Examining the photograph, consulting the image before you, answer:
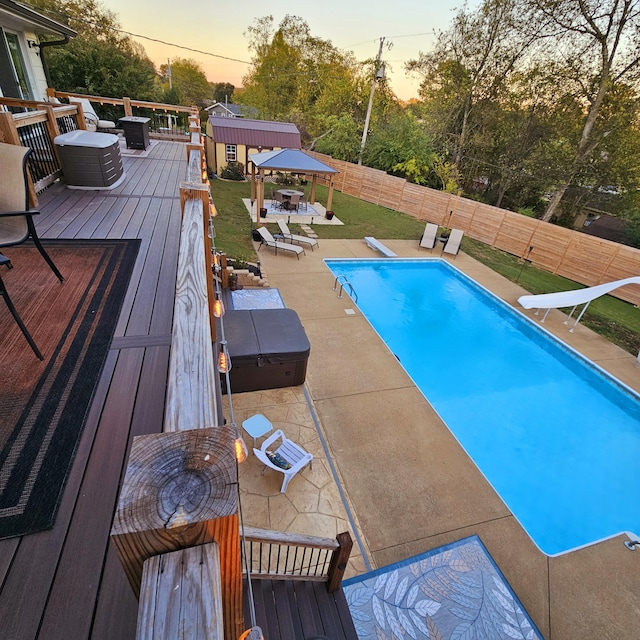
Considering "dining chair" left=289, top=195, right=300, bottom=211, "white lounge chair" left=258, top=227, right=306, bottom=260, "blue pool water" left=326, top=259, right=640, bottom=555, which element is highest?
"dining chair" left=289, top=195, right=300, bottom=211

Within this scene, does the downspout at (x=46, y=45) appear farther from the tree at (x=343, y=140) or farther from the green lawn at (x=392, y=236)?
the tree at (x=343, y=140)

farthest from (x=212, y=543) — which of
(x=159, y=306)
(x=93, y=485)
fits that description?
(x=159, y=306)

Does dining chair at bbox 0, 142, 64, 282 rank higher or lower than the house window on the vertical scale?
lower

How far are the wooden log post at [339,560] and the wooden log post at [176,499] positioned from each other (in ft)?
8.19

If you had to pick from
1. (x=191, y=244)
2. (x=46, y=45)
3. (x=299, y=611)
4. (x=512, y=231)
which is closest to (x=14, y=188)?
(x=191, y=244)

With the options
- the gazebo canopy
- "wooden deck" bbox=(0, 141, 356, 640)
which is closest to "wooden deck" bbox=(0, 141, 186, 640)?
"wooden deck" bbox=(0, 141, 356, 640)

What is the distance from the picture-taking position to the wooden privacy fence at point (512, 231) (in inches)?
475

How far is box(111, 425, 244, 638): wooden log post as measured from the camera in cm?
63

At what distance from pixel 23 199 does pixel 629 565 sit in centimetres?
812

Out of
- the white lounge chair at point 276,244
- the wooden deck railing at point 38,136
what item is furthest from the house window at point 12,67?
the white lounge chair at point 276,244

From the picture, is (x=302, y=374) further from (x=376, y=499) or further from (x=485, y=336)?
(x=485, y=336)

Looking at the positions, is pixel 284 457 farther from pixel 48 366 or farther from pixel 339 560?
pixel 48 366

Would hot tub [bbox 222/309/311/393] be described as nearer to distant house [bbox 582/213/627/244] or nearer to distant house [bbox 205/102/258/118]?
distant house [bbox 582/213/627/244]

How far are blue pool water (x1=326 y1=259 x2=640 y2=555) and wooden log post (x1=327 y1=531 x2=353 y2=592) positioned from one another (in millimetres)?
3417
